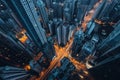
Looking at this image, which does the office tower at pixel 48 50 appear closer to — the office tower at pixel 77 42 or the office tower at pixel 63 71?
the office tower at pixel 63 71

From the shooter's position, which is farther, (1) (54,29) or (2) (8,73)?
(1) (54,29)

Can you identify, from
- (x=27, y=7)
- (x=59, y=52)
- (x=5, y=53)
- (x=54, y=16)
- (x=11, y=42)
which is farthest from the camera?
(x=54, y=16)

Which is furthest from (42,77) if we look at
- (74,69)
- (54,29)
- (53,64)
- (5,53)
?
(54,29)

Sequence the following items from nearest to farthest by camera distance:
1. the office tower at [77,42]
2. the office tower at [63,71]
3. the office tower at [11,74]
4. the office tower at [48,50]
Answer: the office tower at [11,74], the office tower at [63,71], the office tower at [48,50], the office tower at [77,42]

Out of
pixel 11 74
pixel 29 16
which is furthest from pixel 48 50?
pixel 29 16

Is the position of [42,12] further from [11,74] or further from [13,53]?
A: [11,74]

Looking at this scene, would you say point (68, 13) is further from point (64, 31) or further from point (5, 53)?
point (5, 53)

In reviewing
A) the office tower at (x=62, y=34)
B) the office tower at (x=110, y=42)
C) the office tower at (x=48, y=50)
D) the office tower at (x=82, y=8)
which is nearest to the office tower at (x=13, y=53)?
the office tower at (x=48, y=50)
